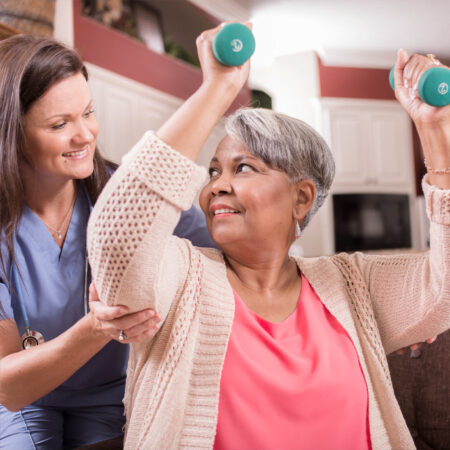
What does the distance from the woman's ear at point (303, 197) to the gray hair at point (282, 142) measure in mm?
15

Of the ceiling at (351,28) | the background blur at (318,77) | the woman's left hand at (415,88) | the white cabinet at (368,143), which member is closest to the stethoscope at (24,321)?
the woman's left hand at (415,88)

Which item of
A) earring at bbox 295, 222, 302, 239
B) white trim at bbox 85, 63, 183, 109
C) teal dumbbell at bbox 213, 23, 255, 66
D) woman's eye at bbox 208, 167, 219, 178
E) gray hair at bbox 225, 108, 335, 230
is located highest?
white trim at bbox 85, 63, 183, 109

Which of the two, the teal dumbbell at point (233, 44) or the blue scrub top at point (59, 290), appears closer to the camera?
the teal dumbbell at point (233, 44)

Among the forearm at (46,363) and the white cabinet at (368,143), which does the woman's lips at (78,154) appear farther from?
the white cabinet at (368,143)

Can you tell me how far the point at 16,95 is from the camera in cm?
117

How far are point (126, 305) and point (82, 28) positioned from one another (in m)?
3.23

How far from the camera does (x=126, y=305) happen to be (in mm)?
824

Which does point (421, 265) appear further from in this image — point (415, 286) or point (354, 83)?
point (354, 83)

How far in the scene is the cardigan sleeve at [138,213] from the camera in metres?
0.75

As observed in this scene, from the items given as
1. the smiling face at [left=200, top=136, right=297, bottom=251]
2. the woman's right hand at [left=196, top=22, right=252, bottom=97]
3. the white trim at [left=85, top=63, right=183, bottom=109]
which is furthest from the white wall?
the woman's right hand at [left=196, top=22, right=252, bottom=97]

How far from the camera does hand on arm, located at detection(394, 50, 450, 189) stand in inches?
37.9

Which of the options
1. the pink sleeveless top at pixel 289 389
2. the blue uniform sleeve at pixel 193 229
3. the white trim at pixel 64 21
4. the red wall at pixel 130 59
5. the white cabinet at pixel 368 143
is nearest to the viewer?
the pink sleeveless top at pixel 289 389

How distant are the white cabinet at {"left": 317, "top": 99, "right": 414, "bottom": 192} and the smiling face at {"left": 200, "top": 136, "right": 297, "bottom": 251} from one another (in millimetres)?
5330

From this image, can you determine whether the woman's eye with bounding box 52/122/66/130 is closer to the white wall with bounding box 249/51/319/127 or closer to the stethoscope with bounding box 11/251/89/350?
the stethoscope with bounding box 11/251/89/350
